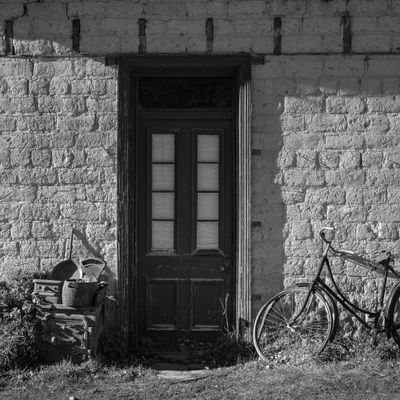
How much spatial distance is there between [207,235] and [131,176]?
1.02 m

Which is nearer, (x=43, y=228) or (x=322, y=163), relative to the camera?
(x=322, y=163)

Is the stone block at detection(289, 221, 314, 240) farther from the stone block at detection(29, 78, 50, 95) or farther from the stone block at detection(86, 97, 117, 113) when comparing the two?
the stone block at detection(29, 78, 50, 95)

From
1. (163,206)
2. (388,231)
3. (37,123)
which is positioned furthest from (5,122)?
(388,231)

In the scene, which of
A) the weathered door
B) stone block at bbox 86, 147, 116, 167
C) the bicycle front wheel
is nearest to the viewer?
the bicycle front wheel

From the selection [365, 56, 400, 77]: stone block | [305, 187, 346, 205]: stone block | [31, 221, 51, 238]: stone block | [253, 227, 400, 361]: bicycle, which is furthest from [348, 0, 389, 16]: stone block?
[31, 221, 51, 238]: stone block

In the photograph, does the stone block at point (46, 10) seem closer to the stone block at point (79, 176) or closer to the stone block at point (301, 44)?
the stone block at point (79, 176)

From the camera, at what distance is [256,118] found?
22.9ft

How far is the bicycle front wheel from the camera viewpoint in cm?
655

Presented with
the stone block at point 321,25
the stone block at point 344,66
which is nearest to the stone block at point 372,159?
the stone block at point 344,66

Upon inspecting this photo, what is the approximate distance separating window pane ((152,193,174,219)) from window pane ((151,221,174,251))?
75 millimetres

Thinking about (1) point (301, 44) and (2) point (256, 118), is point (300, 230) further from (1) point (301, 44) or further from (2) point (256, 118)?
(1) point (301, 44)

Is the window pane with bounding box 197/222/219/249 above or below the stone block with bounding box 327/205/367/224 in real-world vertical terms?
below

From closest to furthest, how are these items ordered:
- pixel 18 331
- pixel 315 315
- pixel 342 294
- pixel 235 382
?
1. pixel 235 382
2. pixel 18 331
3. pixel 342 294
4. pixel 315 315

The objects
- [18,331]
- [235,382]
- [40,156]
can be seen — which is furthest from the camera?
[40,156]
